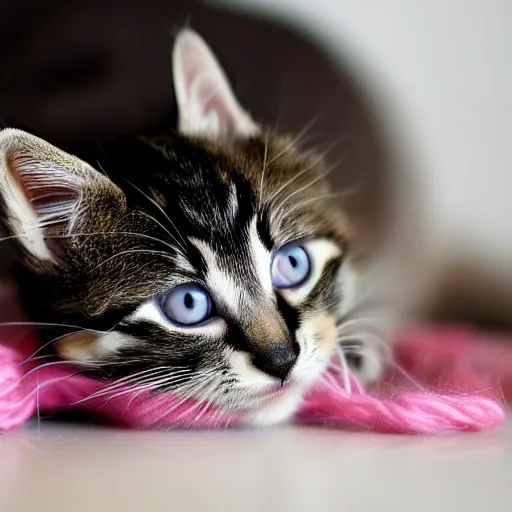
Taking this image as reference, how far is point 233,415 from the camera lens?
1.03m

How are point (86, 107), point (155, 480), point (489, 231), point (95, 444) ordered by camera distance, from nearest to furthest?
1. point (155, 480)
2. point (95, 444)
3. point (86, 107)
4. point (489, 231)

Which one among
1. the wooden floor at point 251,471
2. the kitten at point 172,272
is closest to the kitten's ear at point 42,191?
the kitten at point 172,272

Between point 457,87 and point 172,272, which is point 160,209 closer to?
point 172,272

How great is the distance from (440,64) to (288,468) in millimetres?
1700

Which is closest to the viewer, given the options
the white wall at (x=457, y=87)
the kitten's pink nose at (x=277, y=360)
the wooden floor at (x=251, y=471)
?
the wooden floor at (x=251, y=471)

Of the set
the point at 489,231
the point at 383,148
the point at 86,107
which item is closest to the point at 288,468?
the point at 86,107

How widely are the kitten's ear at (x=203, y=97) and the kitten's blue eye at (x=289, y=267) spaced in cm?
23

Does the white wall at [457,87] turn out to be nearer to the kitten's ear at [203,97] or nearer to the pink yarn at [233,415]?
the kitten's ear at [203,97]

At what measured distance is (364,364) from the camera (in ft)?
3.94

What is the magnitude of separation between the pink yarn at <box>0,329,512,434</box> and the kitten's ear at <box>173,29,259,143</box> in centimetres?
39

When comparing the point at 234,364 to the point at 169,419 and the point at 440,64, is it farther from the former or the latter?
the point at 440,64

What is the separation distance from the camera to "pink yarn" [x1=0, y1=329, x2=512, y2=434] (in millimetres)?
1001

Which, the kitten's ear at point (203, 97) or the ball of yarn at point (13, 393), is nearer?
the ball of yarn at point (13, 393)

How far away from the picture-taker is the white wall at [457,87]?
226 cm
